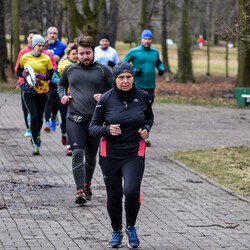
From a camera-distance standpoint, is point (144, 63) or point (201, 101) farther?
point (201, 101)

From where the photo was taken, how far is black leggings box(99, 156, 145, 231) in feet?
20.2

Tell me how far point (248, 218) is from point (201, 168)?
3421 mm

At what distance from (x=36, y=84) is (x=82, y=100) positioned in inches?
131

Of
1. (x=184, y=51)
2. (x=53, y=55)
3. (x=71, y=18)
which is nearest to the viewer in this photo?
(x=53, y=55)

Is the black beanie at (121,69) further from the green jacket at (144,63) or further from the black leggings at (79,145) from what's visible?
the green jacket at (144,63)

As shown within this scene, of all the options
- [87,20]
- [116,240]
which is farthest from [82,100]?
[87,20]

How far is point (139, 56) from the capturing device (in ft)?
42.6

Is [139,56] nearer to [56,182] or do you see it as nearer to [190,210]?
[56,182]

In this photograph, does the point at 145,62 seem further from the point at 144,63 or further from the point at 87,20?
the point at 87,20

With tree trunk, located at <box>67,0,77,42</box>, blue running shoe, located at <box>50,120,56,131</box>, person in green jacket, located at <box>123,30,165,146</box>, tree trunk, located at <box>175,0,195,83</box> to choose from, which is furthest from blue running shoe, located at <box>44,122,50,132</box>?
tree trunk, located at <box>175,0,195,83</box>

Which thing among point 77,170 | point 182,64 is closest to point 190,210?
point 77,170

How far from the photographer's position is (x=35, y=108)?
37.8 feet

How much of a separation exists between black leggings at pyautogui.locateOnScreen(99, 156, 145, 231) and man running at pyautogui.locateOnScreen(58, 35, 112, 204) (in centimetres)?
170

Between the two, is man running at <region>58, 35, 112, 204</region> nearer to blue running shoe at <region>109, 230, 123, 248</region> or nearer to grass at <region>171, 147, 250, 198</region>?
blue running shoe at <region>109, 230, 123, 248</region>
